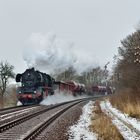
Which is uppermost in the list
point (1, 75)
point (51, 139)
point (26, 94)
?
point (1, 75)

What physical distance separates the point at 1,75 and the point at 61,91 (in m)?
11.6

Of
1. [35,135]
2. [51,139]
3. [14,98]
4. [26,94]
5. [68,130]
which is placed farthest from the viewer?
[14,98]

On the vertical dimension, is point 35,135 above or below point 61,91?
below

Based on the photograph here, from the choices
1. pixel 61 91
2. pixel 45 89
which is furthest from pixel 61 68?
pixel 45 89

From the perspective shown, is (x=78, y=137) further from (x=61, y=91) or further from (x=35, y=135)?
(x=61, y=91)

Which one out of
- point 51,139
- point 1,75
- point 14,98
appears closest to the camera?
point 51,139

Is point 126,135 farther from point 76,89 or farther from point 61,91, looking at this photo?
point 76,89

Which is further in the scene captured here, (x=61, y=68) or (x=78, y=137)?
(x=61, y=68)

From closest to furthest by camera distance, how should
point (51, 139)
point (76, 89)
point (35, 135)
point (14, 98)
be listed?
point (51, 139), point (35, 135), point (14, 98), point (76, 89)

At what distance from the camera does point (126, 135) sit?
12.5m

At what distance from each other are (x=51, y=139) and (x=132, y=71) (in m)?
25.2

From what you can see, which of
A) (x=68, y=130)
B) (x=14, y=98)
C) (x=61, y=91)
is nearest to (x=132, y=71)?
(x=61, y=91)

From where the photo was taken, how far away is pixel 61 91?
45.7 metres

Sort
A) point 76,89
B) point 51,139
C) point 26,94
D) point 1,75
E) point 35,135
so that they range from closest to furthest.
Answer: point 51,139 < point 35,135 < point 26,94 < point 1,75 < point 76,89
